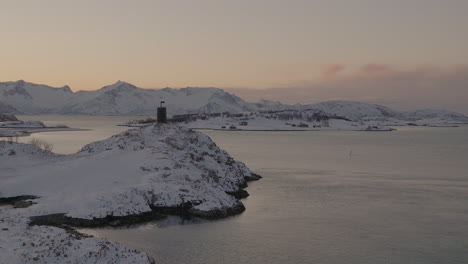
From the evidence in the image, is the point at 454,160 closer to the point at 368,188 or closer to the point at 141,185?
the point at 368,188

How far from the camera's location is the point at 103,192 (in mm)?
39781

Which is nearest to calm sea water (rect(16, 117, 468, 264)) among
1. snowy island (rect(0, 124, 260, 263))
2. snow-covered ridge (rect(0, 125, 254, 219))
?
snowy island (rect(0, 124, 260, 263))

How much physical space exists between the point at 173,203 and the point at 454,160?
7392 centimetres

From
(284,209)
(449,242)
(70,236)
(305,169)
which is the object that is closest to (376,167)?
(305,169)

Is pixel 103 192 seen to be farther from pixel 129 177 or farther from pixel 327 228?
pixel 327 228

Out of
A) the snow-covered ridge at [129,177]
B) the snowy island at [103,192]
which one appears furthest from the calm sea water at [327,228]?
the snow-covered ridge at [129,177]

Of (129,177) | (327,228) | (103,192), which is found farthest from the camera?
(129,177)

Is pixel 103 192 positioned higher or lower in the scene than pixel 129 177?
lower

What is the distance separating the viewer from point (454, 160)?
310 ft

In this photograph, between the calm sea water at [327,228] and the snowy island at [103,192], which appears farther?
the calm sea water at [327,228]

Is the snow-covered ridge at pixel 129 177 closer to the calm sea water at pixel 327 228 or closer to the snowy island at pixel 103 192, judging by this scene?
the snowy island at pixel 103 192

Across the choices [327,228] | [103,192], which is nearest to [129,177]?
[103,192]

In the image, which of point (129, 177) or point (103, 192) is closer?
point (103, 192)

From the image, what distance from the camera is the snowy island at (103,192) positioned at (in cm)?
2627
